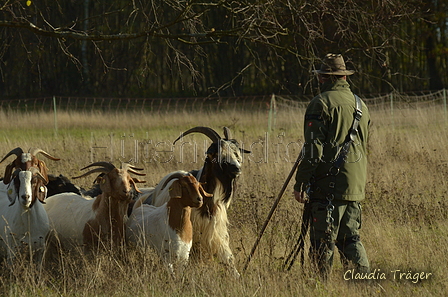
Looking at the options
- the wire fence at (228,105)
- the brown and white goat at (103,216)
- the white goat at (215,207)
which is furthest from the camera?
the wire fence at (228,105)

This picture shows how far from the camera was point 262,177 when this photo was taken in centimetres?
1037

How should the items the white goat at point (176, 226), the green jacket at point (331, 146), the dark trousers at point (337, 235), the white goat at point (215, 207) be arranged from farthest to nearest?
the white goat at point (215, 207), the white goat at point (176, 226), the dark trousers at point (337, 235), the green jacket at point (331, 146)

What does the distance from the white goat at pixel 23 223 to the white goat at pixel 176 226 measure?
1017 millimetres

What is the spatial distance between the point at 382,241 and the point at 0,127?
44.9 ft

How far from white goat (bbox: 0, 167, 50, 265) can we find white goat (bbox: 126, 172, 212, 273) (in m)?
1.02

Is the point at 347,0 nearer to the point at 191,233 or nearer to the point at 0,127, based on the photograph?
the point at 191,233

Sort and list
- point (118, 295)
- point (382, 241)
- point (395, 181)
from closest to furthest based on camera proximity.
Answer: point (118, 295) → point (382, 241) → point (395, 181)

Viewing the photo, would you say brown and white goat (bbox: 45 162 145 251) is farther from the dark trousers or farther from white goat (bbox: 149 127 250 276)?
the dark trousers

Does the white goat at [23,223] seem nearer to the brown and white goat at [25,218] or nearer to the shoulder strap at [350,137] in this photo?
the brown and white goat at [25,218]

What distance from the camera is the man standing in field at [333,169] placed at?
17.9 ft

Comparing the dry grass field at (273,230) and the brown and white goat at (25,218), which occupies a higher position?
the brown and white goat at (25,218)

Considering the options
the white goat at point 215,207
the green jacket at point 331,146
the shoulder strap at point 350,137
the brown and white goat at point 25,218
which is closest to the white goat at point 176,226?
the white goat at point 215,207

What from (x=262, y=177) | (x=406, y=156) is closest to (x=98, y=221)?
(x=262, y=177)

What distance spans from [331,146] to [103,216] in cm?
247
